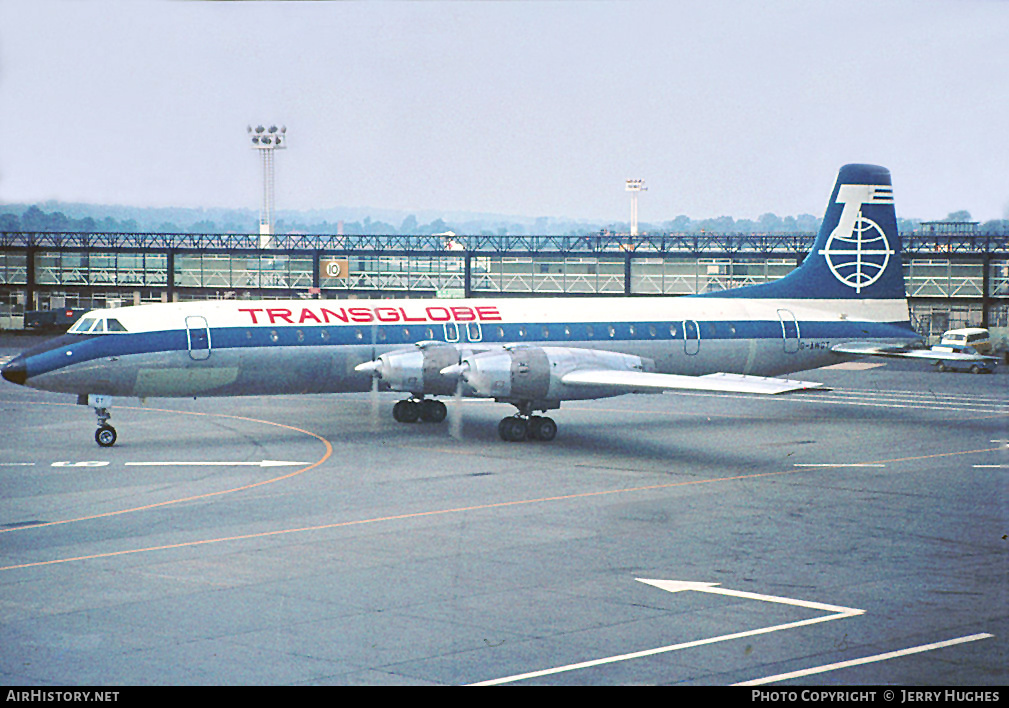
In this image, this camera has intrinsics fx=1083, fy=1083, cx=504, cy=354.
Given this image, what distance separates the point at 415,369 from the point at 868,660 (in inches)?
860

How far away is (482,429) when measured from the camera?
3578 cm

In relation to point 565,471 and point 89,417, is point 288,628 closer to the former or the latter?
point 565,471

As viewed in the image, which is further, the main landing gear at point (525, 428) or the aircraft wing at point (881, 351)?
the aircraft wing at point (881, 351)

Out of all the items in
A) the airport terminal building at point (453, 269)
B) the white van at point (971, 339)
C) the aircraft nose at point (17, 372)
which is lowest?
the white van at point (971, 339)

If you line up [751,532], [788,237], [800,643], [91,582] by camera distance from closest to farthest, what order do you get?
[800,643], [91,582], [751,532], [788,237]

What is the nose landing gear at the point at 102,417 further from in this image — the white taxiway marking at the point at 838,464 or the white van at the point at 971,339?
the white van at the point at 971,339

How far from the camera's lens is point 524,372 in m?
32.6

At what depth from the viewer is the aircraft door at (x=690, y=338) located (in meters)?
38.6

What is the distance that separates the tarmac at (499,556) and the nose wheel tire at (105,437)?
38cm

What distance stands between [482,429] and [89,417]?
47.3 feet

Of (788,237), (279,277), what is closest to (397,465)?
(788,237)

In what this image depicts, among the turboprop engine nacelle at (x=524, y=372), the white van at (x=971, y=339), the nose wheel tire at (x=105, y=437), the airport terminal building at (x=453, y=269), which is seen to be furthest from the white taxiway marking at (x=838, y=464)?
the airport terminal building at (x=453, y=269)

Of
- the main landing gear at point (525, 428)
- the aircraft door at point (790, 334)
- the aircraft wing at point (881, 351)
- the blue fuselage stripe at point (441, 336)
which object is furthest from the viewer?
the aircraft door at point (790, 334)

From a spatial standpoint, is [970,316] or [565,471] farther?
[970,316]
